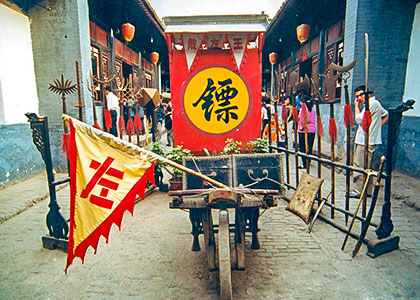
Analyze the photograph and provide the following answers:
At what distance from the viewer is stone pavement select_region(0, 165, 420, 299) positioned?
271 cm

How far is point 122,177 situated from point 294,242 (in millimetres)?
2604

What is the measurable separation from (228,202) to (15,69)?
6470 mm

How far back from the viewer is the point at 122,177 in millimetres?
2260

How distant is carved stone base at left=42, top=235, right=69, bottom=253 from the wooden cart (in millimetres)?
1741

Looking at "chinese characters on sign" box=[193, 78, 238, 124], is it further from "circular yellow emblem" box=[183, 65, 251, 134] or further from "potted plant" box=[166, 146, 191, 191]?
"potted plant" box=[166, 146, 191, 191]

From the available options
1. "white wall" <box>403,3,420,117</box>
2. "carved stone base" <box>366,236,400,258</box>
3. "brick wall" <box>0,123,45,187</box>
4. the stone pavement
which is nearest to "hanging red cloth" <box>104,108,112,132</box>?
the stone pavement

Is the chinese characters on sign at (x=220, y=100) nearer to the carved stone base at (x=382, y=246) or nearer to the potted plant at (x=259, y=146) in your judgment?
the potted plant at (x=259, y=146)

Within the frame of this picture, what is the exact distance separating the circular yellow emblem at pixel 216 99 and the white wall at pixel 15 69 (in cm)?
402

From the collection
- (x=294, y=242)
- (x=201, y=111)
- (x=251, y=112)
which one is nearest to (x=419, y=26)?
(x=251, y=112)

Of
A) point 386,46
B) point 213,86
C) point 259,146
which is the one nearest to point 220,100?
point 213,86

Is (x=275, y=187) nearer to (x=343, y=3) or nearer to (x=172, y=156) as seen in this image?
(x=172, y=156)

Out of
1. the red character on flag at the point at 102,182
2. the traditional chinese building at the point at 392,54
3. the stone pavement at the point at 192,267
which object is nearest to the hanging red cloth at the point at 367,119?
the stone pavement at the point at 192,267

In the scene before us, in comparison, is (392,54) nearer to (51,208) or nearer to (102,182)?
(102,182)

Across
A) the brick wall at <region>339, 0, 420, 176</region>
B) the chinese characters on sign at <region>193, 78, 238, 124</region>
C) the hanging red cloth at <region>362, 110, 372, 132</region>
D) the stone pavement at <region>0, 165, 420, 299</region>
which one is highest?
the brick wall at <region>339, 0, 420, 176</region>
